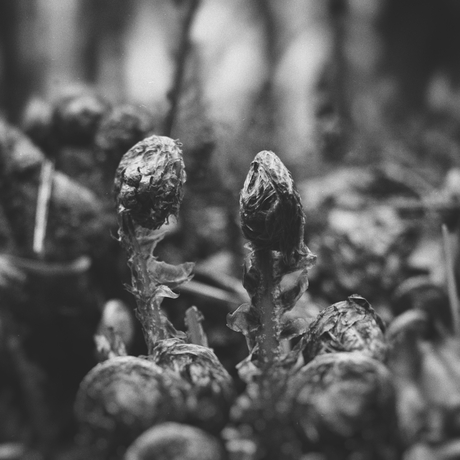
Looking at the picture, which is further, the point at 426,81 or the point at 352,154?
the point at 426,81

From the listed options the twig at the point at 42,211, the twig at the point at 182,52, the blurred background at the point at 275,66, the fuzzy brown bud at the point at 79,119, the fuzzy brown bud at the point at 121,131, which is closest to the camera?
the fuzzy brown bud at the point at 121,131

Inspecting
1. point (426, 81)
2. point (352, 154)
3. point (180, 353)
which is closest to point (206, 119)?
point (352, 154)

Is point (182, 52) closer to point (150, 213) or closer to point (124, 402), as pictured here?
point (150, 213)

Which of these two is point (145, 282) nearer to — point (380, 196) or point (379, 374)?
point (379, 374)

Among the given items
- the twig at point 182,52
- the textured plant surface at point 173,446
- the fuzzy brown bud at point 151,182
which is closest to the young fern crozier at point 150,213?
the fuzzy brown bud at point 151,182

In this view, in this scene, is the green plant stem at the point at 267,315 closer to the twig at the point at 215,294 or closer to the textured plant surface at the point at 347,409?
the textured plant surface at the point at 347,409

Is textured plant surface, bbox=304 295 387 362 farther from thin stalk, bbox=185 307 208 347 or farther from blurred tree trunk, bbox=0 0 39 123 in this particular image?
blurred tree trunk, bbox=0 0 39 123

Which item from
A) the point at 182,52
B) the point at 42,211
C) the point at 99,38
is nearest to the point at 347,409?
the point at 42,211
